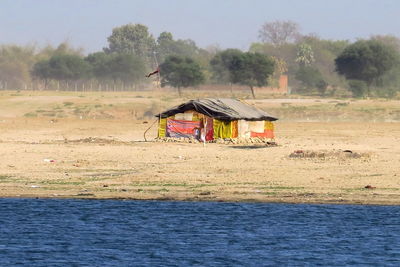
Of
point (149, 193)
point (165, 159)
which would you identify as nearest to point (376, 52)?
point (165, 159)

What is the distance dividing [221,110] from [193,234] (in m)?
28.6

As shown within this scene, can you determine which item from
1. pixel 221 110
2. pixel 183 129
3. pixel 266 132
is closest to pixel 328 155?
pixel 221 110

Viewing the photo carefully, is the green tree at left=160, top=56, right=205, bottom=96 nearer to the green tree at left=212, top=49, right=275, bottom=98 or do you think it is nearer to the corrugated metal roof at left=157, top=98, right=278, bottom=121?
the green tree at left=212, top=49, right=275, bottom=98

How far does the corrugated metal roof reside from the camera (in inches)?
2360

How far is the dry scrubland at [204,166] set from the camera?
126ft

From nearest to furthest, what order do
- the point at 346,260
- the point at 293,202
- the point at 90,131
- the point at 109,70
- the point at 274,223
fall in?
the point at 346,260 < the point at 274,223 < the point at 293,202 < the point at 90,131 < the point at 109,70

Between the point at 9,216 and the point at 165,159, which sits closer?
the point at 9,216

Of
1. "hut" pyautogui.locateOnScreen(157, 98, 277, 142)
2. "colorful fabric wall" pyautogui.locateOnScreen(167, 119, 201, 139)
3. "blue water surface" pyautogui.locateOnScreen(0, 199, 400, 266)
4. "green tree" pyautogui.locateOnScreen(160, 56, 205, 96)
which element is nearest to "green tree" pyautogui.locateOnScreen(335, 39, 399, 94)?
"green tree" pyautogui.locateOnScreen(160, 56, 205, 96)

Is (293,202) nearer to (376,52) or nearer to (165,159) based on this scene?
(165,159)

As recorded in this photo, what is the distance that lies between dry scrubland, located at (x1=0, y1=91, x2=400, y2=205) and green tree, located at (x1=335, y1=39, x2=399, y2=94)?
64.6m

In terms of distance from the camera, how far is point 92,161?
48531 mm

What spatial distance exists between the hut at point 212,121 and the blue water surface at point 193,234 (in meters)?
22.2

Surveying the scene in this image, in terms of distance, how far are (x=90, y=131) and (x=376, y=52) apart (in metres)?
76.7

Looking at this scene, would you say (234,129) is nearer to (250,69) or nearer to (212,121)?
(212,121)
